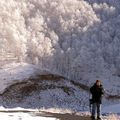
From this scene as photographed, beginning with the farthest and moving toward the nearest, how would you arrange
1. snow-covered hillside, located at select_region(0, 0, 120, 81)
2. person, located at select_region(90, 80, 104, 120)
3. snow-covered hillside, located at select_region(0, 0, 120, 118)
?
snow-covered hillside, located at select_region(0, 0, 120, 81) → snow-covered hillside, located at select_region(0, 0, 120, 118) → person, located at select_region(90, 80, 104, 120)

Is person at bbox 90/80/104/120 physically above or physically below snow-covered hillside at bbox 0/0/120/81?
below

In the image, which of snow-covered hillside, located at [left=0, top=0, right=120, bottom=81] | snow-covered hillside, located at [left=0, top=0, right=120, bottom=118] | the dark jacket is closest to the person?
the dark jacket

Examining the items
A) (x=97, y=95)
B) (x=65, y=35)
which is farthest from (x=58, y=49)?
(x=97, y=95)

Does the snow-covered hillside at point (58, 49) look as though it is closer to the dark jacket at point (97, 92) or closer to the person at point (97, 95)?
the person at point (97, 95)

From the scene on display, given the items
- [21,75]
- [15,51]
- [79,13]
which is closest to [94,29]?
[79,13]

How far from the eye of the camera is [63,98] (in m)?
51.9

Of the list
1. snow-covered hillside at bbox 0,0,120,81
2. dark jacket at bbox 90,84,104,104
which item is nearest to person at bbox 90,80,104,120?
dark jacket at bbox 90,84,104,104

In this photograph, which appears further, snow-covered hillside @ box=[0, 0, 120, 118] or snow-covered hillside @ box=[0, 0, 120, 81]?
snow-covered hillside @ box=[0, 0, 120, 81]

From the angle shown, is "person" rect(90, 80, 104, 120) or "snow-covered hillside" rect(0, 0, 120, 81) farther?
"snow-covered hillside" rect(0, 0, 120, 81)

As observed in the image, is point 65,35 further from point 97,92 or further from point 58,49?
point 97,92

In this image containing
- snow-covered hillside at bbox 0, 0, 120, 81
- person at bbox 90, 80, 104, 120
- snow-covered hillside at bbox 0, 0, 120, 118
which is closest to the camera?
person at bbox 90, 80, 104, 120

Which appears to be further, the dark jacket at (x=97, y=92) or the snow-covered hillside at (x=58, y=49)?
the snow-covered hillside at (x=58, y=49)

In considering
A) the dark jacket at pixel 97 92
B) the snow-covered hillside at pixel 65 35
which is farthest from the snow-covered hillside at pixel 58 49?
the dark jacket at pixel 97 92

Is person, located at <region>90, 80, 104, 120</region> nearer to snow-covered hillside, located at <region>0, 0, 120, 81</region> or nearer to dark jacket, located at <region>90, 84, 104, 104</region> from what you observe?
dark jacket, located at <region>90, 84, 104, 104</region>
